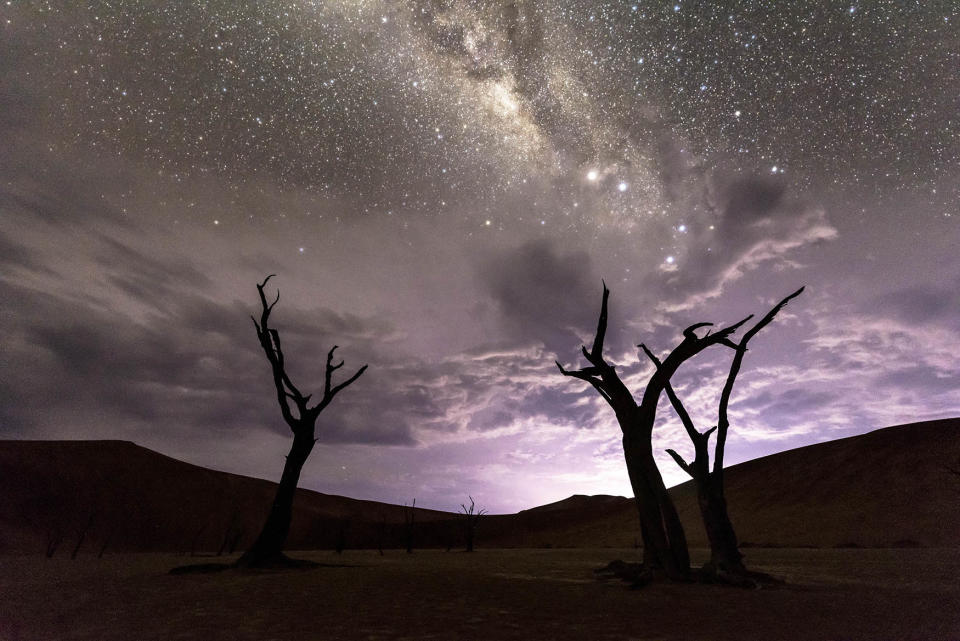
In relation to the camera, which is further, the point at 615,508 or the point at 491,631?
the point at 615,508

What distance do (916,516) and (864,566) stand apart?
94.7ft

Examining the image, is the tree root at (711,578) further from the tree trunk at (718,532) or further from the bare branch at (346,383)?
the bare branch at (346,383)

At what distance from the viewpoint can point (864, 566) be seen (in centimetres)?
1850

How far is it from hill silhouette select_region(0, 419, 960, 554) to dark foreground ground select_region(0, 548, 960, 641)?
26.6 meters

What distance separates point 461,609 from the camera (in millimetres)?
8500

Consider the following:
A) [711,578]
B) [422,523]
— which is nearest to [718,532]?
[711,578]

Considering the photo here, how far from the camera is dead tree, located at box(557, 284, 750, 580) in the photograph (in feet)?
41.4

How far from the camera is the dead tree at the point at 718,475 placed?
494 inches

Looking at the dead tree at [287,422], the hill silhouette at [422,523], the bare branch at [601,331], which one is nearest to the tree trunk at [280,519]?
the dead tree at [287,422]

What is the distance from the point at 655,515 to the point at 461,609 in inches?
254

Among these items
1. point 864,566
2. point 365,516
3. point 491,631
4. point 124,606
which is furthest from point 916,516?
point 365,516

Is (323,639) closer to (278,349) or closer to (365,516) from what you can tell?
(278,349)

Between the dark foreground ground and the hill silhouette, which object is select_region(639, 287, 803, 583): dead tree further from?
the hill silhouette

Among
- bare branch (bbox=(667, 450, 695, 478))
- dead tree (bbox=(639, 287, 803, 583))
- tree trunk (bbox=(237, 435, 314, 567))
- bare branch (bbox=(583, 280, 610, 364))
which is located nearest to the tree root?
dead tree (bbox=(639, 287, 803, 583))
